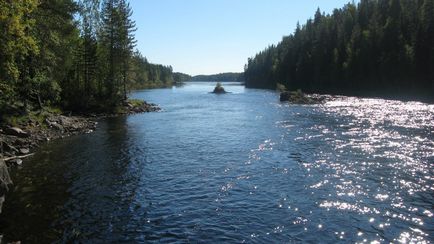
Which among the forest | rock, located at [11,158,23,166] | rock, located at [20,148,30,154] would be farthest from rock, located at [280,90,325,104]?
rock, located at [11,158,23,166]

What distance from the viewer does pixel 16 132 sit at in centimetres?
3472

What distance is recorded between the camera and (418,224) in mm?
17094

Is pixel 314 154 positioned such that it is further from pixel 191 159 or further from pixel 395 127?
pixel 395 127

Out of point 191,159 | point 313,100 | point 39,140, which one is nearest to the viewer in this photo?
point 191,159

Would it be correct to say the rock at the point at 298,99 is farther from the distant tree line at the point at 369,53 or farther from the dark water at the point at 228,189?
the dark water at the point at 228,189

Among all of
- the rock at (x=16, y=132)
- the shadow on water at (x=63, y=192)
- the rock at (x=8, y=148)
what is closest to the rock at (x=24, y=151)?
the rock at (x=8, y=148)

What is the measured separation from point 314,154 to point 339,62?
10227 centimetres

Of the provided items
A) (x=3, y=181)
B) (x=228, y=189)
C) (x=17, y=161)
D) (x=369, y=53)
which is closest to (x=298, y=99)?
(x=369, y=53)

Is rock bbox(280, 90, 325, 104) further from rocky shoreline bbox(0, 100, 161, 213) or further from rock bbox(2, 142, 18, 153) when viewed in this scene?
rock bbox(2, 142, 18, 153)

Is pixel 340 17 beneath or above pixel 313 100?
above

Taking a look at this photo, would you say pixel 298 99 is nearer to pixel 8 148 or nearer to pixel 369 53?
pixel 369 53

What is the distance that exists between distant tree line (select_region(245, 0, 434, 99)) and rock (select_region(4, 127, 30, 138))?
83.0 m

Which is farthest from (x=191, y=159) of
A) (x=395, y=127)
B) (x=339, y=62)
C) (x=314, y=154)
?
(x=339, y=62)

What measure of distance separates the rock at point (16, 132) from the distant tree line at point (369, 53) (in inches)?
3267
